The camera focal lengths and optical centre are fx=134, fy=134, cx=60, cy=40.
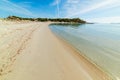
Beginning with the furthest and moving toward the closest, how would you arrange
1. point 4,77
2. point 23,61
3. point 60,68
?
1. point 23,61
2. point 60,68
3. point 4,77

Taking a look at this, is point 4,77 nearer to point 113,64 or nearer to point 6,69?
point 6,69

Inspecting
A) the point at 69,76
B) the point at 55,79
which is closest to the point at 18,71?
the point at 55,79

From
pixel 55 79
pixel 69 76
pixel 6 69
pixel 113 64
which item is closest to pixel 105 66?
pixel 113 64

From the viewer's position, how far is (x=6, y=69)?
236 inches

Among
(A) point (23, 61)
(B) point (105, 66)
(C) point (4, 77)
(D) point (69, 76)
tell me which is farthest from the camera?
(B) point (105, 66)

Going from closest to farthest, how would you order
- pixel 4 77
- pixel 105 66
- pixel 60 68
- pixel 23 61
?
pixel 4 77 → pixel 60 68 → pixel 23 61 → pixel 105 66

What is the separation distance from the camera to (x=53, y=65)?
23.1ft

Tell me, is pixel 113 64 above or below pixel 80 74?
below

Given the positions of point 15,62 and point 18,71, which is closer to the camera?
point 18,71

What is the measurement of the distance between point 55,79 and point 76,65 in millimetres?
2306

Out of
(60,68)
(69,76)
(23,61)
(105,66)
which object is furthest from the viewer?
(105,66)

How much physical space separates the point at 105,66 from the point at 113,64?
0.82 m

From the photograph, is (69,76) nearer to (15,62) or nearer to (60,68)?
(60,68)

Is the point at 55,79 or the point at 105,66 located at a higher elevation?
the point at 55,79
